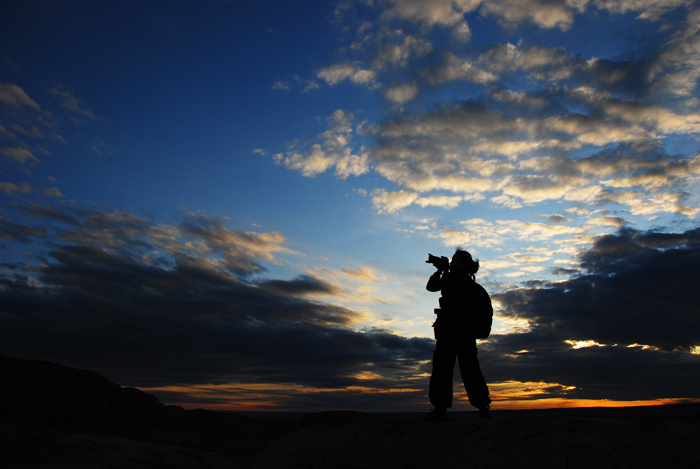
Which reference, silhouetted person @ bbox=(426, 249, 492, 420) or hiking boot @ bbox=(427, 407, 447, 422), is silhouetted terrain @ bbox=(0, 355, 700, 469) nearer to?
hiking boot @ bbox=(427, 407, 447, 422)

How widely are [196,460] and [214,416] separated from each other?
70.3m

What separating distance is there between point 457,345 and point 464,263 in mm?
1161

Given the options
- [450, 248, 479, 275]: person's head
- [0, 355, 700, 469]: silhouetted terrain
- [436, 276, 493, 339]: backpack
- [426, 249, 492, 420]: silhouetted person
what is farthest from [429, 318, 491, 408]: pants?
[450, 248, 479, 275]: person's head

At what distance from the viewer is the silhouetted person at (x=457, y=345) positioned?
203 inches

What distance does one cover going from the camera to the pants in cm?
516

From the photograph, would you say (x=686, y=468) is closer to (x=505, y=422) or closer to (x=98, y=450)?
(x=505, y=422)

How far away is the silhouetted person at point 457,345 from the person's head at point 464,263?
0.07m

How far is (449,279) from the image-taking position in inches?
227

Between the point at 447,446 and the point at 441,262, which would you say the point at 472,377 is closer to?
the point at 441,262

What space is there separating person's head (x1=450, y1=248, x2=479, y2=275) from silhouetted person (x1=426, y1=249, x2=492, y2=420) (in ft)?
0.24

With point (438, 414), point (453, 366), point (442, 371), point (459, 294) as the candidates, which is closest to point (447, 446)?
point (438, 414)

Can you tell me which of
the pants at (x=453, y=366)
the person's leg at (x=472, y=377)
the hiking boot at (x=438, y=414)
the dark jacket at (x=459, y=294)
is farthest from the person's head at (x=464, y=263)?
the hiking boot at (x=438, y=414)

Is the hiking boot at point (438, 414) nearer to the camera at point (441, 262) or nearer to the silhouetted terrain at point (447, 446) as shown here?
the silhouetted terrain at point (447, 446)

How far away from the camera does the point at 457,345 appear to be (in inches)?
209
